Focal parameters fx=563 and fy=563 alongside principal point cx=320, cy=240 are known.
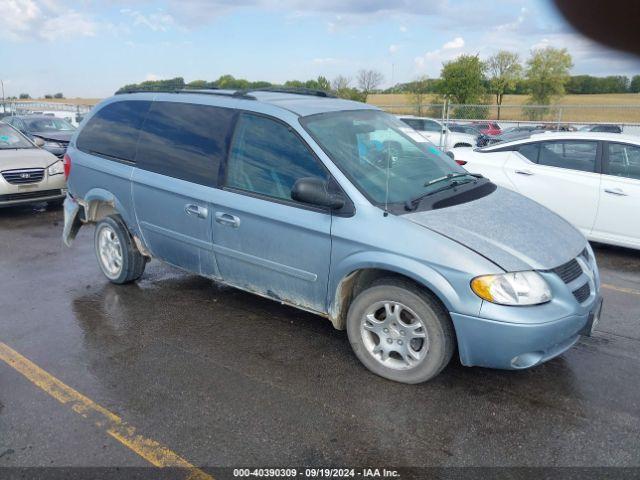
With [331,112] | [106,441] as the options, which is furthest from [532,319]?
[106,441]

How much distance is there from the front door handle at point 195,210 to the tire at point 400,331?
4.68ft

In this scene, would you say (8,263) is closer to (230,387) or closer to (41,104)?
(230,387)

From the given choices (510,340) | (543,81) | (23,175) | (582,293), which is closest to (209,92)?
(510,340)

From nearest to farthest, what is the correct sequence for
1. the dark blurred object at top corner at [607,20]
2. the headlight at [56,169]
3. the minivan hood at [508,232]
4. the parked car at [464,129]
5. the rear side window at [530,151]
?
the dark blurred object at top corner at [607,20]
the minivan hood at [508,232]
the rear side window at [530,151]
the headlight at [56,169]
the parked car at [464,129]

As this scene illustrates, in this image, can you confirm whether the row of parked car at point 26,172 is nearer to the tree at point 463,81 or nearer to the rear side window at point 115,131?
the rear side window at point 115,131

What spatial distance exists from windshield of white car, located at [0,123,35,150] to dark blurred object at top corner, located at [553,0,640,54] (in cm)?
985

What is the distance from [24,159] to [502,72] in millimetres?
49430

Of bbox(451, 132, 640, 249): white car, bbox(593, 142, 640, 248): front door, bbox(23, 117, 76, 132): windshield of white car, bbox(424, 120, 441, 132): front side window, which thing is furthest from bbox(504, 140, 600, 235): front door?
bbox(23, 117, 76, 132): windshield of white car

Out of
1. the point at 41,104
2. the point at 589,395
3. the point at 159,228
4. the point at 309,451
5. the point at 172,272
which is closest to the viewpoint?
the point at 309,451

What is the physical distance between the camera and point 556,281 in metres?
3.33

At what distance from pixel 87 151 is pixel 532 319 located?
4341mm

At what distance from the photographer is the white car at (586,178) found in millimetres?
6652

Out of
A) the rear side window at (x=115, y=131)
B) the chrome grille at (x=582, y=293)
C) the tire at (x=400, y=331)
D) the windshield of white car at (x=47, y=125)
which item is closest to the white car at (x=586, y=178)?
the chrome grille at (x=582, y=293)

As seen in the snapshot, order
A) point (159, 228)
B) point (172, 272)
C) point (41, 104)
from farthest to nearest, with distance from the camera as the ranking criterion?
1. point (41, 104)
2. point (172, 272)
3. point (159, 228)
